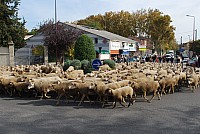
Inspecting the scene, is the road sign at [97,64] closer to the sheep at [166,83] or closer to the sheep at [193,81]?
the sheep at [166,83]

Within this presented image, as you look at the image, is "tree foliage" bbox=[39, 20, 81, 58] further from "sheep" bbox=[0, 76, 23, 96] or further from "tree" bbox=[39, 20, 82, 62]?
"sheep" bbox=[0, 76, 23, 96]

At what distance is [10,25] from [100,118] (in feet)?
96.4

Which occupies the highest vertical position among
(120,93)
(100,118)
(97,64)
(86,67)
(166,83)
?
(97,64)

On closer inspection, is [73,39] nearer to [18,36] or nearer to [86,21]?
[18,36]

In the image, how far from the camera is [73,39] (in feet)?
118

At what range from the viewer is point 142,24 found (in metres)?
67.2

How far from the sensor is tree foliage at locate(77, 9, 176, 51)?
61.1 meters

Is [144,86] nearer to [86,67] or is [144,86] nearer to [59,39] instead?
[86,67]

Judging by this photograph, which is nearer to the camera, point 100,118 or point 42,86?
point 100,118

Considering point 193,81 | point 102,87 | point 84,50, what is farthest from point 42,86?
point 84,50

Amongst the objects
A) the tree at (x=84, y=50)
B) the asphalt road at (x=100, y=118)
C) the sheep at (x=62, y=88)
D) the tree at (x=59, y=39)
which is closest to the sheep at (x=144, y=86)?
the asphalt road at (x=100, y=118)

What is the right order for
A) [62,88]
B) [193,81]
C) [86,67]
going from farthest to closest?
[86,67] < [193,81] < [62,88]

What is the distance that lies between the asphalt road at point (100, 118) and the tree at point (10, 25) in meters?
24.5

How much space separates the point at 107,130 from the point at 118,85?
3514 millimetres
